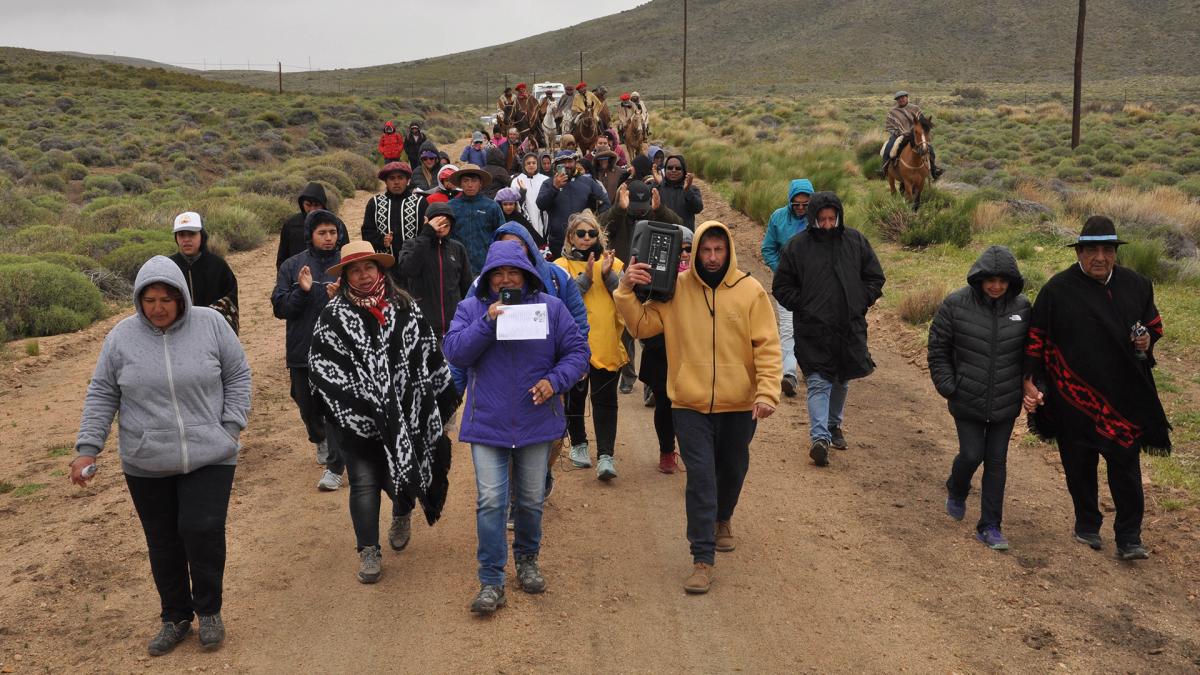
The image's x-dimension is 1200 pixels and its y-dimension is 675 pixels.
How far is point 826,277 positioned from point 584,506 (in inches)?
99.7

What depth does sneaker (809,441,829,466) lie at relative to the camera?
793cm

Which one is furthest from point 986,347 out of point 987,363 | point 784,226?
point 784,226

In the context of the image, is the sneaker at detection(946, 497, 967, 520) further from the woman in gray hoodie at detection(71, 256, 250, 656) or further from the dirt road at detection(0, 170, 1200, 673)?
the woman in gray hoodie at detection(71, 256, 250, 656)

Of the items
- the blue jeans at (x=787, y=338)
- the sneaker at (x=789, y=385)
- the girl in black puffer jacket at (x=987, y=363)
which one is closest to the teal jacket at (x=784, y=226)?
the blue jeans at (x=787, y=338)

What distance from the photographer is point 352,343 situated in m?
5.54

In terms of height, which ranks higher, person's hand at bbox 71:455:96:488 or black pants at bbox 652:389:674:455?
person's hand at bbox 71:455:96:488

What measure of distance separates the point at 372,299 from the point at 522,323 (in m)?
0.89

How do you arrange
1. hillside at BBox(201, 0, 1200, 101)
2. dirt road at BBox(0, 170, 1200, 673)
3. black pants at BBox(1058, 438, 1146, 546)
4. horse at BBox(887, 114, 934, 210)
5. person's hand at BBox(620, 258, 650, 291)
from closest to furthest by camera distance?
dirt road at BBox(0, 170, 1200, 673)
person's hand at BBox(620, 258, 650, 291)
black pants at BBox(1058, 438, 1146, 546)
horse at BBox(887, 114, 934, 210)
hillside at BBox(201, 0, 1200, 101)

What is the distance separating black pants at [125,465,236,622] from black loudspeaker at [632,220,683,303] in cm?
244

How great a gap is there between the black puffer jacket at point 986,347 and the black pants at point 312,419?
4352 mm

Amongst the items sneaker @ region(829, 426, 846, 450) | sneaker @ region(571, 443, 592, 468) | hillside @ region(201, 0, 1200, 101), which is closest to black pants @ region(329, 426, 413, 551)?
sneaker @ region(571, 443, 592, 468)

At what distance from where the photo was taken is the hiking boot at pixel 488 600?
17.8ft

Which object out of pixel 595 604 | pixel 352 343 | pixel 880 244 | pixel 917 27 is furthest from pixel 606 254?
pixel 917 27

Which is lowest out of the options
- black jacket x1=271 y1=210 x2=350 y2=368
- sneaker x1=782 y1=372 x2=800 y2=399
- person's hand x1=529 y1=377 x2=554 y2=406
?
sneaker x1=782 y1=372 x2=800 y2=399
